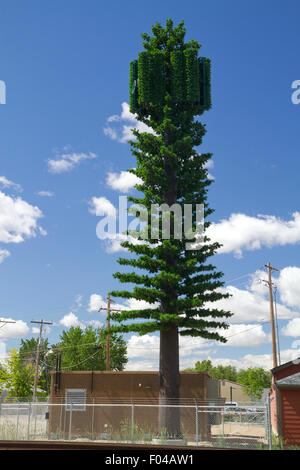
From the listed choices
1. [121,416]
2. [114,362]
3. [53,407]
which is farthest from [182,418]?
[114,362]

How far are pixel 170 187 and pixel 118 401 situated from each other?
13453 mm

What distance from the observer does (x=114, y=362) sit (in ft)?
245

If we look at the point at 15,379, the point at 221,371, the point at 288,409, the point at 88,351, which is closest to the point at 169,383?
the point at 288,409

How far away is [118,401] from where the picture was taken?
29.3 m

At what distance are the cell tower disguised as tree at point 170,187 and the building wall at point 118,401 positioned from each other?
100 inches

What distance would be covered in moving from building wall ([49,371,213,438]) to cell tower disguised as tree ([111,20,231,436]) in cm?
254

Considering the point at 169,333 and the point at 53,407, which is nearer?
the point at 169,333

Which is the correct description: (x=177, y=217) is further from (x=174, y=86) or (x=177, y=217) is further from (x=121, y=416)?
(x=121, y=416)

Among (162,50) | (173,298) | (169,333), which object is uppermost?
(162,50)

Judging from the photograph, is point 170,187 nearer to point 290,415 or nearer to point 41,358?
point 290,415

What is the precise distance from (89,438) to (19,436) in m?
3.96

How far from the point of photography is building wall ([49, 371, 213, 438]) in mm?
28109

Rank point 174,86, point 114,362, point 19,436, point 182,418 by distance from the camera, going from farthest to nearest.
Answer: point 114,362
point 174,86
point 182,418
point 19,436

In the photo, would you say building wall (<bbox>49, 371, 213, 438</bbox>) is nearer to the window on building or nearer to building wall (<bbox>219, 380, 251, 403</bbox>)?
the window on building
